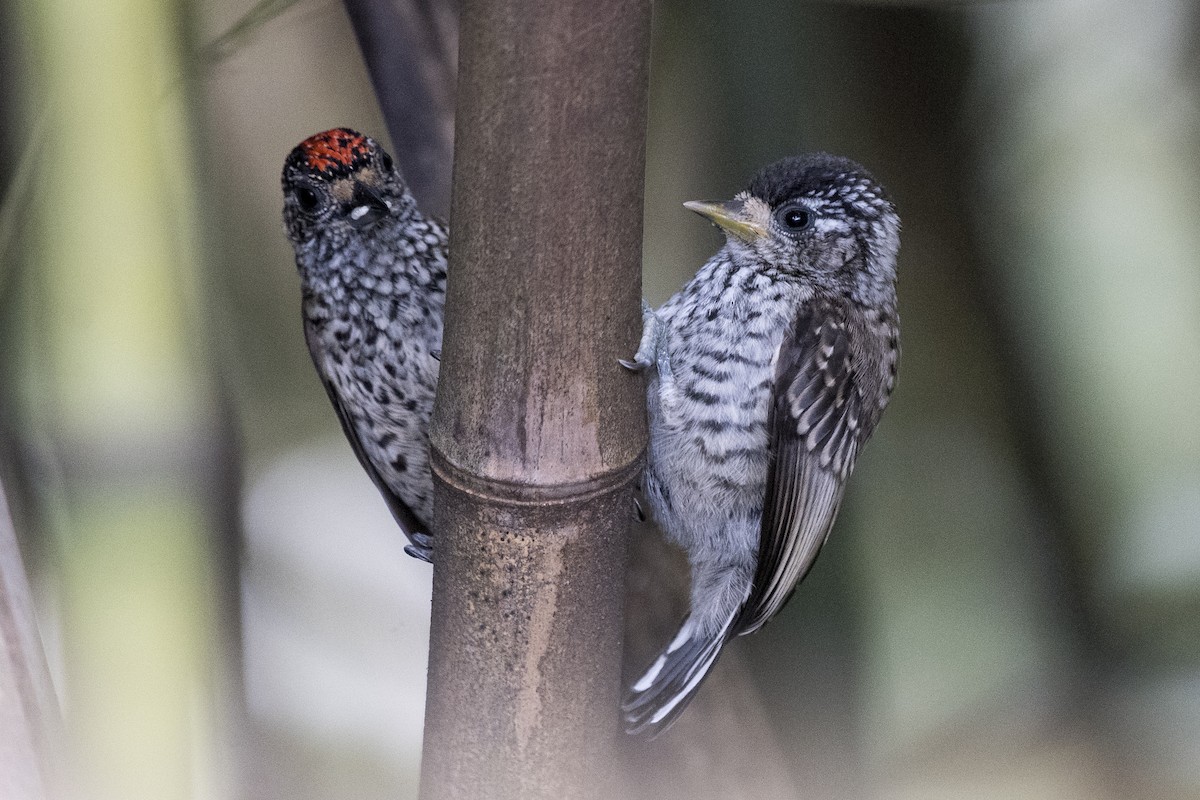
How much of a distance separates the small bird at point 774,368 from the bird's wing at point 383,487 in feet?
1.25

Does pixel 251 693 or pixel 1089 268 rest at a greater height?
pixel 1089 268

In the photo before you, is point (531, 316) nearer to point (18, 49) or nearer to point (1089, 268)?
point (18, 49)

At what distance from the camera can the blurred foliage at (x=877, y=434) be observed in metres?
1.52

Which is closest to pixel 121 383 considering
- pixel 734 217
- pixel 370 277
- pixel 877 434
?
pixel 370 277

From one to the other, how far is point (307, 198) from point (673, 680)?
0.90 metres

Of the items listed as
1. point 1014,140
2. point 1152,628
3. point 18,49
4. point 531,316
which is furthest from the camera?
point 1152,628

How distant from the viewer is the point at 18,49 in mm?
1434

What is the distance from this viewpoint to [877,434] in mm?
2164

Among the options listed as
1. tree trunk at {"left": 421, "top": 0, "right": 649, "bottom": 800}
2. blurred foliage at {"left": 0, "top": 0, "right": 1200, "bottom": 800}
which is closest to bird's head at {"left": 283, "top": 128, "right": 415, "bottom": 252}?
blurred foliage at {"left": 0, "top": 0, "right": 1200, "bottom": 800}

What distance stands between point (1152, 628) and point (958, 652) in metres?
Result: 0.34

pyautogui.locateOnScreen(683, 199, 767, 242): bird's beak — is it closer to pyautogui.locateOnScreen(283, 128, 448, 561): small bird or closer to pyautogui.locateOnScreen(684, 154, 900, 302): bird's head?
pyautogui.locateOnScreen(684, 154, 900, 302): bird's head

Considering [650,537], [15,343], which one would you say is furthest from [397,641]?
[15,343]

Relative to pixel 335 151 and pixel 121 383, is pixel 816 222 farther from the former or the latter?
pixel 121 383

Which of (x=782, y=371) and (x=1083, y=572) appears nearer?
(x=782, y=371)
